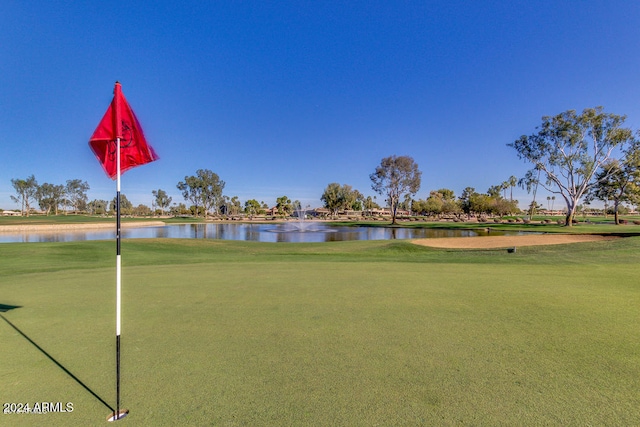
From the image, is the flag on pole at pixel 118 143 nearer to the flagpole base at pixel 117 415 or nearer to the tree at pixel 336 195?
the flagpole base at pixel 117 415

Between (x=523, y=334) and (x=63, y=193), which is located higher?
(x=63, y=193)

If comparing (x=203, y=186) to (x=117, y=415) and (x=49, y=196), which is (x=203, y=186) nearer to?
(x=49, y=196)

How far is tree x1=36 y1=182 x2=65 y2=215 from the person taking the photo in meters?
112

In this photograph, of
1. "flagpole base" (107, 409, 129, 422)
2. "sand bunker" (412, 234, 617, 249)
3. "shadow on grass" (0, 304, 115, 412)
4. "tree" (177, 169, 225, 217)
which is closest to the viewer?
"flagpole base" (107, 409, 129, 422)

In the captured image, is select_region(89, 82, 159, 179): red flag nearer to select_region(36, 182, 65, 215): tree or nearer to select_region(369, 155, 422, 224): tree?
select_region(369, 155, 422, 224): tree

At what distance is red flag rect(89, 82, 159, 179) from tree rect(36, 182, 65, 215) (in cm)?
14016

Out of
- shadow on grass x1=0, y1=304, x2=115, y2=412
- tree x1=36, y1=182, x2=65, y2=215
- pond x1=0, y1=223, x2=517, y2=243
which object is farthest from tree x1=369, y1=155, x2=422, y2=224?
tree x1=36, y1=182, x2=65, y2=215

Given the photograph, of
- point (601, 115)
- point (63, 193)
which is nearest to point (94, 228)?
point (601, 115)

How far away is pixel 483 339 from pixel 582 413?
1592 mm

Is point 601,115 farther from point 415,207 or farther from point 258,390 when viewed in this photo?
point 415,207

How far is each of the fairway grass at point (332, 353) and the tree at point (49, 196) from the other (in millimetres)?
137169

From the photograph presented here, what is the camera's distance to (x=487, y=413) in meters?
2.63

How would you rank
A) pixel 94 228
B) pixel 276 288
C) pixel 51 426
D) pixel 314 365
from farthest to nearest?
pixel 94 228 < pixel 276 288 < pixel 314 365 < pixel 51 426

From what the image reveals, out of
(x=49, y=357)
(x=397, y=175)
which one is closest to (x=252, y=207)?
(x=397, y=175)
